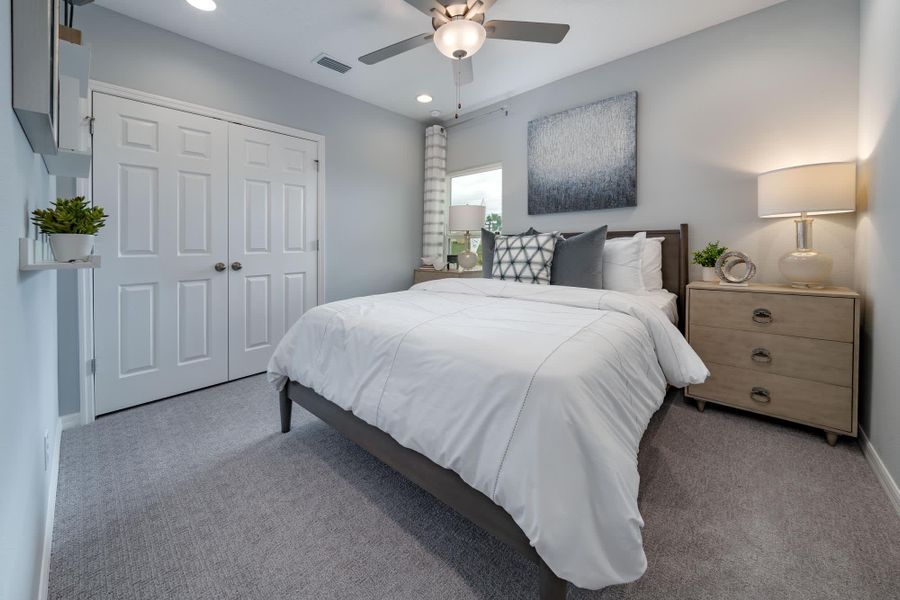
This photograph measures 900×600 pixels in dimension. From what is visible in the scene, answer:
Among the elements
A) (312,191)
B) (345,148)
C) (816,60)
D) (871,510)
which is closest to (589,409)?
(871,510)

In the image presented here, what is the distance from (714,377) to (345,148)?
3540mm

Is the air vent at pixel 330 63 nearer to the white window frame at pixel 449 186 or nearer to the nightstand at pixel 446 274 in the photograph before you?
the white window frame at pixel 449 186

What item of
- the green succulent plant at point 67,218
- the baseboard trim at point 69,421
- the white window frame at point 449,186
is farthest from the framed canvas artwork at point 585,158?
the baseboard trim at point 69,421

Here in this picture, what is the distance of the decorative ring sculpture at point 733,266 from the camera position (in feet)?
7.59

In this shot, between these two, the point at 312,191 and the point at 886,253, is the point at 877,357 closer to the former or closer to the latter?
the point at 886,253

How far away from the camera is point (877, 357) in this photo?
1802 mm

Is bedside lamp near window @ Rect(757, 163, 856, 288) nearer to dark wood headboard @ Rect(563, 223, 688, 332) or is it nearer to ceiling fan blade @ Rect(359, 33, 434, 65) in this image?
dark wood headboard @ Rect(563, 223, 688, 332)

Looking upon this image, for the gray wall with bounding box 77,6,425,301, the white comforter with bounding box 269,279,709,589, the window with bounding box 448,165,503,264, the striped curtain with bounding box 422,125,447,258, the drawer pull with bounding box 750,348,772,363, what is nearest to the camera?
the white comforter with bounding box 269,279,709,589

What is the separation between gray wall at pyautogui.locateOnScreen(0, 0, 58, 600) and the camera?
2.48 feet

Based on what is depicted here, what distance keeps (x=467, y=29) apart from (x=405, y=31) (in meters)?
0.86

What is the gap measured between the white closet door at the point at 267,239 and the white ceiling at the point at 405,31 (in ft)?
2.06

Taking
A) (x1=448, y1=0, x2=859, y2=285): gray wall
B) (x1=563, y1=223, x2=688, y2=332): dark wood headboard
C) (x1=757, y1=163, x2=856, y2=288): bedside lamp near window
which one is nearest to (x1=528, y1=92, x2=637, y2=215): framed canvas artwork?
(x1=448, y1=0, x2=859, y2=285): gray wall

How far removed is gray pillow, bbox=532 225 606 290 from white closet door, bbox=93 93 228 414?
2.52 meters

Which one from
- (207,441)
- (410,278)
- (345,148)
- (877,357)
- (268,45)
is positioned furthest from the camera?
(410,278)
